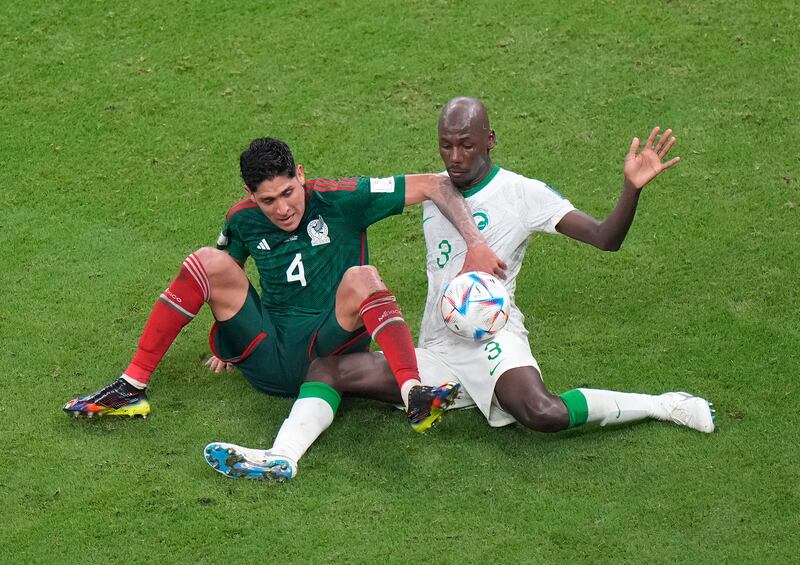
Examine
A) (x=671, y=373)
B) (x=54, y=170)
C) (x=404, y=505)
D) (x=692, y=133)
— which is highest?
(x=692, y=133)

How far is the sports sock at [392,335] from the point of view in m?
5.97

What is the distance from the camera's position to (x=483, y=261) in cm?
618

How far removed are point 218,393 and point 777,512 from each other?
283cm

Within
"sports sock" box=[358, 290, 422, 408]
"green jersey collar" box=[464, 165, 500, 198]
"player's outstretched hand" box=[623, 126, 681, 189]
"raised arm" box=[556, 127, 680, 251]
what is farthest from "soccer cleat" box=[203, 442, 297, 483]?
"player's outstretched hand" box=[623, 126, 681, 189]

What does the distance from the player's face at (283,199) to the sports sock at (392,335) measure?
551 mm

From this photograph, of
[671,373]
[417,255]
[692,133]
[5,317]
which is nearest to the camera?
[671,373]

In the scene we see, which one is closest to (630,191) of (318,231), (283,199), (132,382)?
(318,231)

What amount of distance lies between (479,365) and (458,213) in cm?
75

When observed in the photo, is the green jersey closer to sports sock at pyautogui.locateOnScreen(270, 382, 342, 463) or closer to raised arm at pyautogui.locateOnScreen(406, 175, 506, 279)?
raised arm at pyautogui.locateOnScreen(406, 175, 506, 279)

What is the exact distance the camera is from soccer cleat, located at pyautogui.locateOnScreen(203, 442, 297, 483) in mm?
5812

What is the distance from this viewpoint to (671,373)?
6.66m

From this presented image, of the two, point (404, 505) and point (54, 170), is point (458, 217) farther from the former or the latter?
point (54, 170)

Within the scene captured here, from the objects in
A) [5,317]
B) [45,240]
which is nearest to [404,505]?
[5,317]

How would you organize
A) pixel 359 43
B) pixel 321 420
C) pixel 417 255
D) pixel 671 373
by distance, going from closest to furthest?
pixel 321 420, pixel 671 373, pixel 417 255, pixel 359 43
